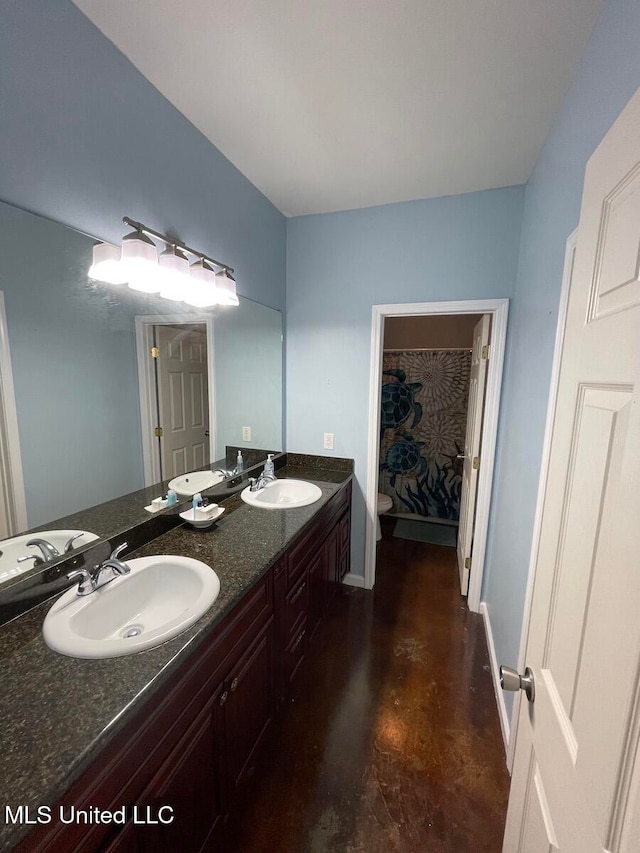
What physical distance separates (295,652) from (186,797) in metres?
0.78

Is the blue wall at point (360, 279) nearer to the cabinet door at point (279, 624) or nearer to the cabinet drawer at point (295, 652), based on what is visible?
the cabinet drawer at point (295, 652)

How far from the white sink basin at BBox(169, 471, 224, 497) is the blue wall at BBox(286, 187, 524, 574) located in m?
0.77

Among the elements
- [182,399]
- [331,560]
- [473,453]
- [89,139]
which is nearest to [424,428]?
[473,453]

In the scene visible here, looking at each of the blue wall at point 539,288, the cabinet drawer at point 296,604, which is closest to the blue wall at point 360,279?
the blue wall at point 539,288

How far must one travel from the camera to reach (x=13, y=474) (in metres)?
1.04

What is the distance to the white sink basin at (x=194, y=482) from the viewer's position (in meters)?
1.65

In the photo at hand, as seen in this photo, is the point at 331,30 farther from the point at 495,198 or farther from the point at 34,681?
the point at 34,681

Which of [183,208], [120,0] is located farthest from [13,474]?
[120,0]

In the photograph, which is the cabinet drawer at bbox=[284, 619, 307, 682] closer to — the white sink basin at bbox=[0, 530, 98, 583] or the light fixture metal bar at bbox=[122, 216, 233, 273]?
the white sink basin at bbox=[0, 530, 98, 583]

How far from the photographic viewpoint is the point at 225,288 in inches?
69.1

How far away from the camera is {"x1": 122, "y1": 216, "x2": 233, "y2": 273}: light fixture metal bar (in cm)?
126

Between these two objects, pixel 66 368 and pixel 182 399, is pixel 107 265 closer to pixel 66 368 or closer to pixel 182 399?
pixel 66 368

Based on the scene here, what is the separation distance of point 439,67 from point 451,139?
0.39m

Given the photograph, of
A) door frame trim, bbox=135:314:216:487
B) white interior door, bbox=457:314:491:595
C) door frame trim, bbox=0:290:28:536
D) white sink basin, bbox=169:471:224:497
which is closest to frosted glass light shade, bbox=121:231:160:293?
door frame trim, bbox=135:314:216:487
